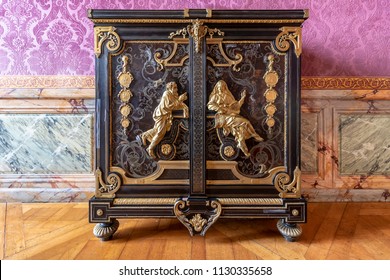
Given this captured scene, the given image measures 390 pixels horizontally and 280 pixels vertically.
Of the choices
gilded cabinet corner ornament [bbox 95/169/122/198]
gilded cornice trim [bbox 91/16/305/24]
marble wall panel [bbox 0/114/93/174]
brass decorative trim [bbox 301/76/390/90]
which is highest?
gilded cornice trim [bbox 91/16/305/24]

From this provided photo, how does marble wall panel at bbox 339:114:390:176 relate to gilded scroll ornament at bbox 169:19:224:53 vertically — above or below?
below

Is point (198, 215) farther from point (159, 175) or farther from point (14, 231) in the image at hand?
point (14, 231)

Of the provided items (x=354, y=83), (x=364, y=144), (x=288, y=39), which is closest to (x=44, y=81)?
(x=288, y=39)

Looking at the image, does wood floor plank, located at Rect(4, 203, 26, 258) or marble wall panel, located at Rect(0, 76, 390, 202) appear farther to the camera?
marble wall panel, located at Rect(0, 76, 390, 202)

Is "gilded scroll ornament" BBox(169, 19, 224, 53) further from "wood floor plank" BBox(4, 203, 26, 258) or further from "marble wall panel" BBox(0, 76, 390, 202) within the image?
"wood floor plank" BBox(4, 203, 26, 258)

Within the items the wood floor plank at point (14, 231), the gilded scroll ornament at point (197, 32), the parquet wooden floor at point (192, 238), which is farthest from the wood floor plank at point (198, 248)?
the gilded scroll ornament at point (197, 32)

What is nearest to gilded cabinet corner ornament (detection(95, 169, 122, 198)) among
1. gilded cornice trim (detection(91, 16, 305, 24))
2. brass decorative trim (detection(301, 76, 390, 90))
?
gilded cornice trim (detection(91, 16, 305, 24))

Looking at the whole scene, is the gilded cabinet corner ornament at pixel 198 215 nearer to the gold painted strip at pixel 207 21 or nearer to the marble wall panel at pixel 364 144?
the gold painted strip at pixel 207 21

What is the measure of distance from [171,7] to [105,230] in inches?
50.4

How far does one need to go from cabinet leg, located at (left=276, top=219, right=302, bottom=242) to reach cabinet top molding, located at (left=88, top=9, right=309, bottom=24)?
2.83 ft

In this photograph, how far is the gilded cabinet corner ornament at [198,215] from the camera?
1200 mm

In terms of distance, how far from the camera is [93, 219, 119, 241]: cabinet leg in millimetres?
1224

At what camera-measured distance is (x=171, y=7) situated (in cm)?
167

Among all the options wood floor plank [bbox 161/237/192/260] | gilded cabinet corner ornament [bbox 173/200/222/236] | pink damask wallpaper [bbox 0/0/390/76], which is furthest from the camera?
pink damask wallpaper [bbox 0/0/390/76]
